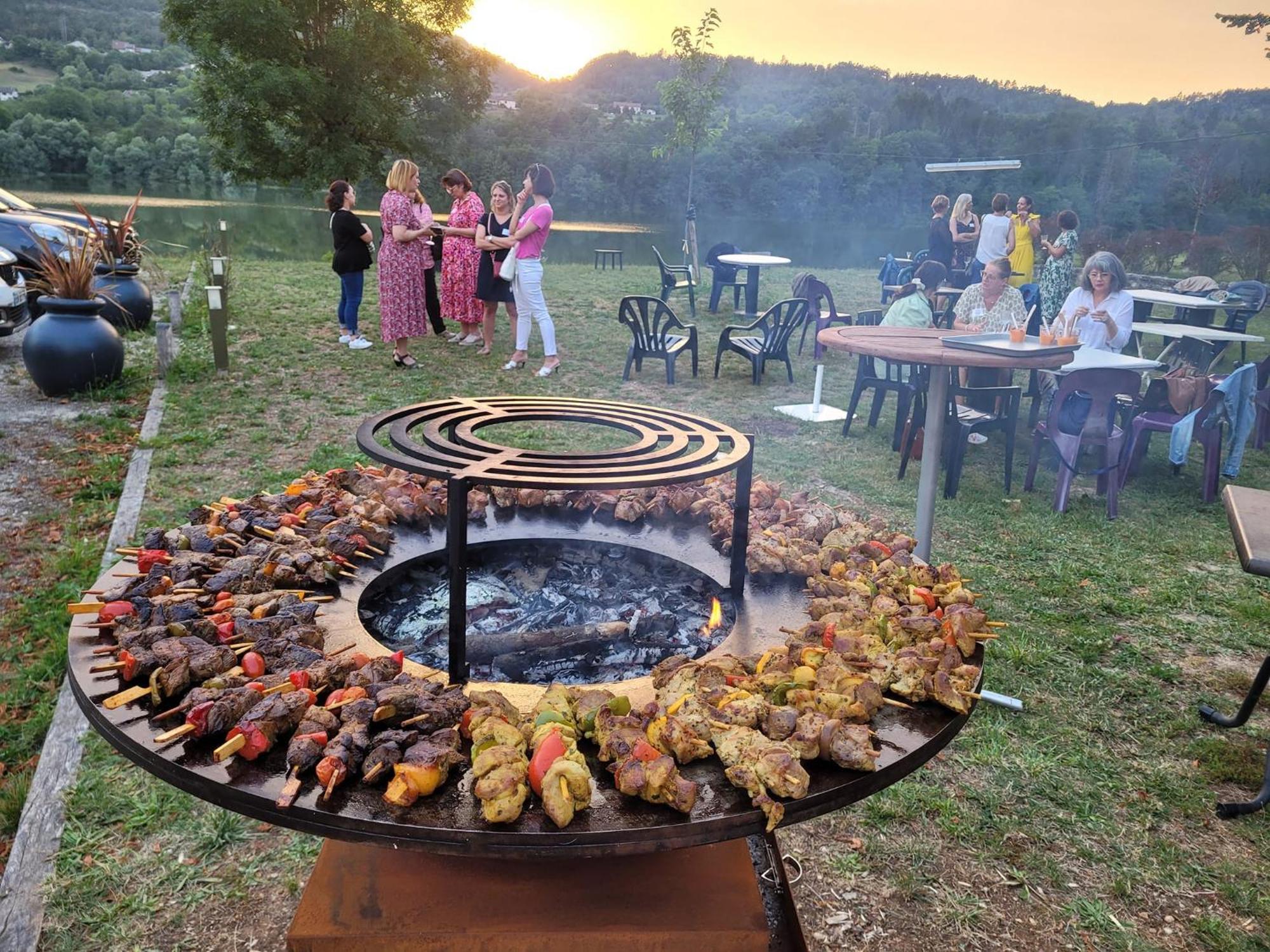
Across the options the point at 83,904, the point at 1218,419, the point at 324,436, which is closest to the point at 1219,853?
the point at 83,904

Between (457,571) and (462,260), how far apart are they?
8.87 meters

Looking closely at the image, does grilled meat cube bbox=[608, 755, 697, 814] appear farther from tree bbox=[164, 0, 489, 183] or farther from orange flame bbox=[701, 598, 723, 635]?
tree bbox=[164, 0, 489, 183]

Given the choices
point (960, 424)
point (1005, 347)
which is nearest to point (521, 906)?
point (1005, 347)

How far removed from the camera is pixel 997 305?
704 centimetres

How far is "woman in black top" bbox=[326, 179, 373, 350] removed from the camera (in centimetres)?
930

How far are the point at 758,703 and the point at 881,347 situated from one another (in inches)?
104

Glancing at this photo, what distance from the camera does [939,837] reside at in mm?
2828

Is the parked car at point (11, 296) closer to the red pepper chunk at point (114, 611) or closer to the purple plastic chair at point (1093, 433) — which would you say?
the red pepper chunk at point (114, 611)

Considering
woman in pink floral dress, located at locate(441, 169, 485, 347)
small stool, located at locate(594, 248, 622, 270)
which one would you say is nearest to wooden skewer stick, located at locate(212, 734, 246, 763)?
woman in pink floral dress, located at locate(441, 169, 485, 347)

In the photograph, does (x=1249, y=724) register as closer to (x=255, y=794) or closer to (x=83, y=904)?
(x=255, y=794)

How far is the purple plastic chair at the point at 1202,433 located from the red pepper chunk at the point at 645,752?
6104 millimetres

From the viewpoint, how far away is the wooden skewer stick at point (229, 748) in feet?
4.80

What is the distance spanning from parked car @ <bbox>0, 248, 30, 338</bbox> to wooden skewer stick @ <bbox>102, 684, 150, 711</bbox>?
10.2 meters

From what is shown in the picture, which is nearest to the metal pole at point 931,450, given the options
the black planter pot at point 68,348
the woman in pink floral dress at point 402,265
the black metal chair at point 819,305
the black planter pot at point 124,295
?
the black metal chair at point 819,305
